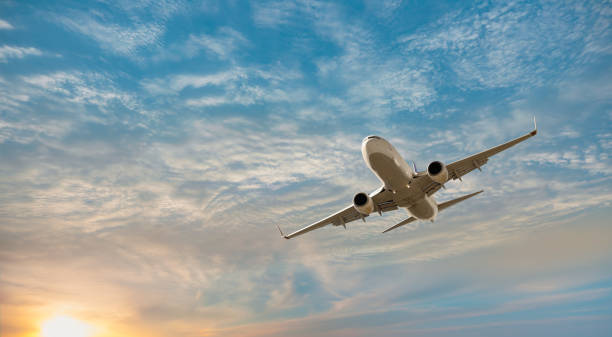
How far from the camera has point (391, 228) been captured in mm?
39156

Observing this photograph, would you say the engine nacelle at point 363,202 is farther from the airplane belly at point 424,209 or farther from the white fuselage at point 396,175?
the airplane belly at point 424,209

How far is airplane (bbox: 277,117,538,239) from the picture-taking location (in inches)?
1115

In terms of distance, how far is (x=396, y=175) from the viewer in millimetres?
29969

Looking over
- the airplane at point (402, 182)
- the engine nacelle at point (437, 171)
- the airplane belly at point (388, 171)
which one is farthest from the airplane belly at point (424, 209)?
the engine nacelle at point (437, 171)

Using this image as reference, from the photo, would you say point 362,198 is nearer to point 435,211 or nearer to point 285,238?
point 435,211

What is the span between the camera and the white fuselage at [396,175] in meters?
27.8

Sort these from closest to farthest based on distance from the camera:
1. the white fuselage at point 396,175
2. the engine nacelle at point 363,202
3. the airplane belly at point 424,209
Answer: the white fuselage at point 396,175 < the engine nacelle at point 363,202 < the airplane belly at point 424,209

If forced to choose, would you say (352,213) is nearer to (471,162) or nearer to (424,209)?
(424,209)

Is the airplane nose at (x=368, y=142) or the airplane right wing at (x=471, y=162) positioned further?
the airplane right wing at (x=471, y=162)

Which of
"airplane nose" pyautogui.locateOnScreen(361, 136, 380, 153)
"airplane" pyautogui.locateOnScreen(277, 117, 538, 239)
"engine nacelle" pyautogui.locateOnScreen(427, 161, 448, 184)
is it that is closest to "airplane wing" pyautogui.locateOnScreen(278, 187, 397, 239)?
"airplane" pyautogui.locateOnScreen(277, 117, 538, 239)

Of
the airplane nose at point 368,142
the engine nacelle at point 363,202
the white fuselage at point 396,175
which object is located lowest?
the engine nacelle at point 363,202

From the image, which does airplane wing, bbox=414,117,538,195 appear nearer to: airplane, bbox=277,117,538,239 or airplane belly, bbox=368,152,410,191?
airplane, bbox=277,117,538,239

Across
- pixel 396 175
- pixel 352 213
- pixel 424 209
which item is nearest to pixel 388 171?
pixel 396 175

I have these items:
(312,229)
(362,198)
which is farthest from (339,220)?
(362,198)
